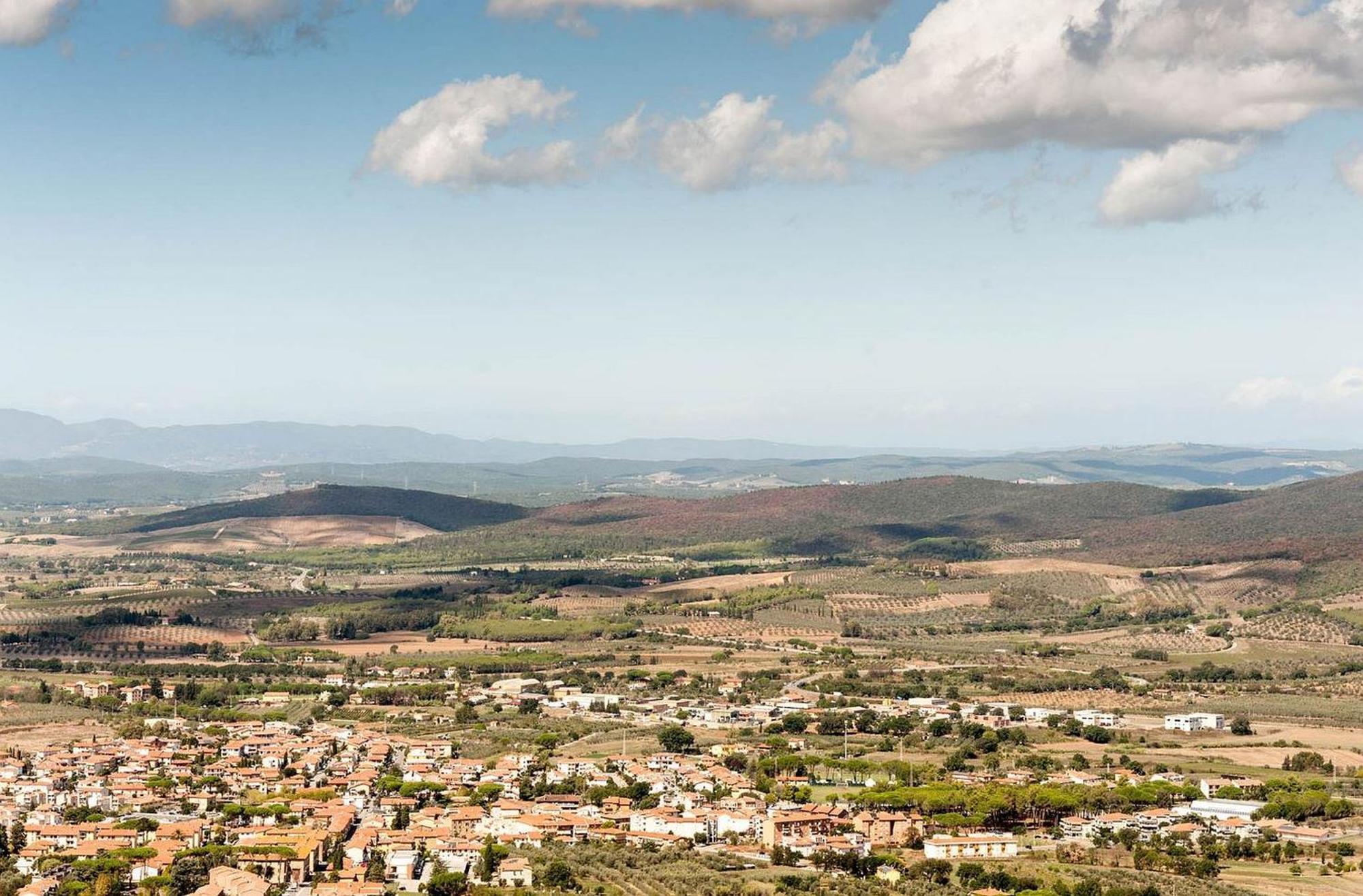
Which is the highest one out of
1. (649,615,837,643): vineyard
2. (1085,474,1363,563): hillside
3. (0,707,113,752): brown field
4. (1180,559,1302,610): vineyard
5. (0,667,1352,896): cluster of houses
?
(1085,474,1363,563): hillside

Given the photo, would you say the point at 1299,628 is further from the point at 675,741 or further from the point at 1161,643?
the point at 675,741

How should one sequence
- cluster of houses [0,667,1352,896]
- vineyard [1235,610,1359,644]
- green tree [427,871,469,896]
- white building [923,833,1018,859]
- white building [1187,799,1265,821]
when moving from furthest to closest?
vineyard [1235,610,1359,644]
white building [1187,799,1265,821]
white building [923,833,1018,859]
cluster of houses [0,667,1352,896]
green tree [427,871,469,896]

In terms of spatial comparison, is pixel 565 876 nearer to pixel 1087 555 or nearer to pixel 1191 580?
pixel 1191 580

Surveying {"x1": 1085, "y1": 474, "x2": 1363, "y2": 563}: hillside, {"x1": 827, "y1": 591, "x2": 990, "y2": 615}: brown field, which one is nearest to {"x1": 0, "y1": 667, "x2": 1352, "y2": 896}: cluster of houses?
{"x1": 827, "y1": 591, "x2": 990, "y2": 615}: brown field

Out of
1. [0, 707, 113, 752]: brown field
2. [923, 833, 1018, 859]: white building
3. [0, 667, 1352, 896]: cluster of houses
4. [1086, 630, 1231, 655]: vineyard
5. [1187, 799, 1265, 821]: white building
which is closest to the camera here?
[0, 667, 1352, 896]: cluster of houses

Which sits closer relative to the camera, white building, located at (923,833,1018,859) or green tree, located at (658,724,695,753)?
white building, located at (923,833,1018,859)

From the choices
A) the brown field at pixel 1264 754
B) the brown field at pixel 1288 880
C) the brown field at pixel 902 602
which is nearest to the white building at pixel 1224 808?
the brown field at pixel 1288 880

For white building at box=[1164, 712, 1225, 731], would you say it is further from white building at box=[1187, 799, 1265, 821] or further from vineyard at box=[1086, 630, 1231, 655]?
vineyard at box=[1086, 630, 1231, 655]

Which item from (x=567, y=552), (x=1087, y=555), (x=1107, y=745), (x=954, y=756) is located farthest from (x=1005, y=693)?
(x=567, y=552)
